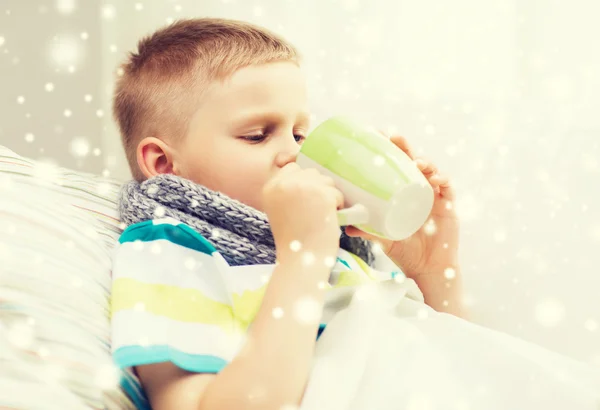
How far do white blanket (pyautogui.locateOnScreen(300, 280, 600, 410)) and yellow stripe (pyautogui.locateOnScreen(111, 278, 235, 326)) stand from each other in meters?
0.14

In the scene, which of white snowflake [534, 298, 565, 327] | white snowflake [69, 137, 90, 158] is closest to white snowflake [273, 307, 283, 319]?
white snowflake [534, 298, 565, 327]

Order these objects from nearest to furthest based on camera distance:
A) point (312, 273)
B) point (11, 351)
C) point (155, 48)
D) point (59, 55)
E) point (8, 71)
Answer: point (11, 351) < point (312, 273) < point (155, 48) < point (8, 71) < point (59, 55)

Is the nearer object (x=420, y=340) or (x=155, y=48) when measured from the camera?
(x=420, y=340)

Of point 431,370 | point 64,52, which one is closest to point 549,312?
point 431,370

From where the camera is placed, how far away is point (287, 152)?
91 centimetres

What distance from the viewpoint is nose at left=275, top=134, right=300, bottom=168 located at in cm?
89

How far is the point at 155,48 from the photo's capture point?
1.12 meters

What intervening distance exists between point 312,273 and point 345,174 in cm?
15

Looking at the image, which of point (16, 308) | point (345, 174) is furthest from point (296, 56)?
point (16, 308)

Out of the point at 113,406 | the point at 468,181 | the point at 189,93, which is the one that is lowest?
the point at 113,406

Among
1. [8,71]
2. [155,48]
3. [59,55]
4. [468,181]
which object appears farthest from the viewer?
[59,55]

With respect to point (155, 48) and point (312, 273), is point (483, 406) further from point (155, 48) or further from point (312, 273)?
point (155, 48)

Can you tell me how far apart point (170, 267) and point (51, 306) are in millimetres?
150

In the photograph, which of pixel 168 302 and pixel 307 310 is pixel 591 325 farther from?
pixel 168 302
